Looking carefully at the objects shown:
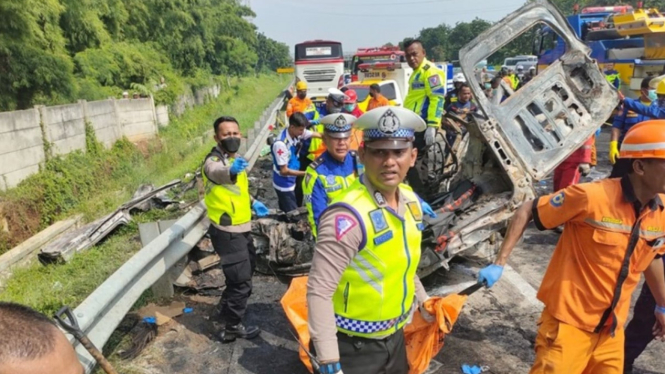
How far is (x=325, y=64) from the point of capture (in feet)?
69.1

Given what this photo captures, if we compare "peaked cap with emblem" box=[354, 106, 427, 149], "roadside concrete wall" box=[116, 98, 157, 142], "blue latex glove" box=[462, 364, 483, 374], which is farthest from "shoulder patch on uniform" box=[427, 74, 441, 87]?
"roadside concrete wall" box=[116, 98, 157, 142]

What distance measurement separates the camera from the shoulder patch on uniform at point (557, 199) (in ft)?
8.00

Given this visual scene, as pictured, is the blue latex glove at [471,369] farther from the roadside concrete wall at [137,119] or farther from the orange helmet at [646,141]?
the roadside concrete wall at [137,119]

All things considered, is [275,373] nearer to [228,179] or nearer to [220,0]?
[228,179]

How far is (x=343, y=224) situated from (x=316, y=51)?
20267mm

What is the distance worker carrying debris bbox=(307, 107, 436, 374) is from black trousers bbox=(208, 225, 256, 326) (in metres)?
1.79

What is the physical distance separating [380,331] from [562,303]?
958 mm

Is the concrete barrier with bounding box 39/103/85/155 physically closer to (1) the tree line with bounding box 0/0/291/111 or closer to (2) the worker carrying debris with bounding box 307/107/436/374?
(1) the tree line with bounding box 0/0/291/111

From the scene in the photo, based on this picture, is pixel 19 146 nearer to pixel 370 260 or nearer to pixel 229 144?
pixel 229 144

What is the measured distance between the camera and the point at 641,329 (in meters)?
3.15

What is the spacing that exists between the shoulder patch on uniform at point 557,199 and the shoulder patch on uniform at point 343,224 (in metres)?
1.15

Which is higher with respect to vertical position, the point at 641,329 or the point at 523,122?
the point at 523,122

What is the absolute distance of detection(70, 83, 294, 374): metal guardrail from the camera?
2.71m

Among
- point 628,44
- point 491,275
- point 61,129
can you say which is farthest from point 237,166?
point 628,44
